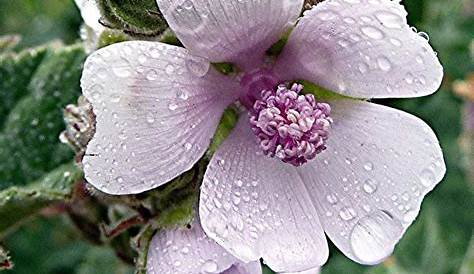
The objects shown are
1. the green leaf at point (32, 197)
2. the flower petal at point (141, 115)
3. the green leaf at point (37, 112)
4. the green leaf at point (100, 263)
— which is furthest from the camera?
the green leaf at point (100, 263)

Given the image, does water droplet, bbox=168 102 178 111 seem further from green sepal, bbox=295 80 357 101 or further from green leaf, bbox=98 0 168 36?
green sepal, bbox=295 80 357 101

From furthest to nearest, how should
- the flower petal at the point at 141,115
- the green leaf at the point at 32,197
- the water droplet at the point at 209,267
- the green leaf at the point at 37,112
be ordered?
the green leaf at the point at 37,112
the green leaf at the point at 32,197
the water droplet at the point at 209,267
the flower petal at the point at 141,115

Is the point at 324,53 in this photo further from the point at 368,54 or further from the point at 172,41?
the point at 172,41

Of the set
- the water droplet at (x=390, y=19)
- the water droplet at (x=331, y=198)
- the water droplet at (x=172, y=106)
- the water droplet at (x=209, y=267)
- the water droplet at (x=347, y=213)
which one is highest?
the water droplet at (x=172, y=106)

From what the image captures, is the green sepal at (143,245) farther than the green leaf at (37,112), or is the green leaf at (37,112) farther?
the green leaf at (37,112)

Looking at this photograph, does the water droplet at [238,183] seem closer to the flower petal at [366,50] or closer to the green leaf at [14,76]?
the flower petal at [366,50]

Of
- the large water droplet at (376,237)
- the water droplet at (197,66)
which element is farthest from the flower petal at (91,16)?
the large water droplet at (376,237)
